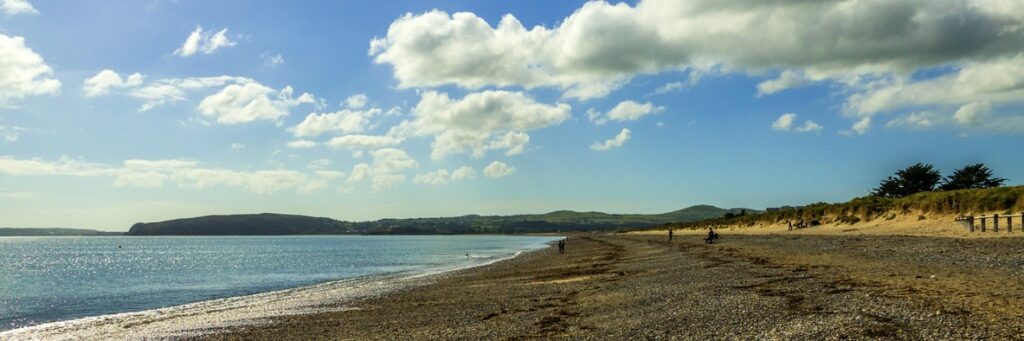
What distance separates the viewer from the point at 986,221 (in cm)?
4366

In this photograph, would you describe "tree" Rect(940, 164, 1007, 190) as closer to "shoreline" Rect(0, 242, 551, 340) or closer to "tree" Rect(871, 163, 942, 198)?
→ "tree" Rect(871, 163, 942, 198)

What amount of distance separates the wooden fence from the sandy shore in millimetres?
5841

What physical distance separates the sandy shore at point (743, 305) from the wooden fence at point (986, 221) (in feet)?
19.2

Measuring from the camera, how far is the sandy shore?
13.6 meters

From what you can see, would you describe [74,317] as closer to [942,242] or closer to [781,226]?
[942,242]

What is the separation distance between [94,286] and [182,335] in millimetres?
37620

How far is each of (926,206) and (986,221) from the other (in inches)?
399

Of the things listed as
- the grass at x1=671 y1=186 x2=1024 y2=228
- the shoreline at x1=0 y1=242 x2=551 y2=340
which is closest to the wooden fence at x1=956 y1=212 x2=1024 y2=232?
the grass at x1=671 y1=186 x2=1024 y2=228

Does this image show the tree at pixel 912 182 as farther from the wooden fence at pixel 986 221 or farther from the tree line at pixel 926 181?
the wooden fence at pixel 986 221

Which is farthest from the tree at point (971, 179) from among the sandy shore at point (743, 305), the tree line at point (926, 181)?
the sandy shore at point (743, 305)

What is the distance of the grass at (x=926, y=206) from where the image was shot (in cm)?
4516

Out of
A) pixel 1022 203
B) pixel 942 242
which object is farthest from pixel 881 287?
pixel 1022 203

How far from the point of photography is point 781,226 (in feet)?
277

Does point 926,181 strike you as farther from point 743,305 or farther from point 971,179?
point 743,305
